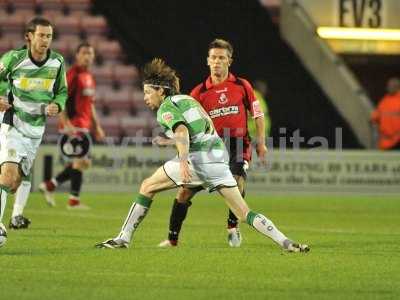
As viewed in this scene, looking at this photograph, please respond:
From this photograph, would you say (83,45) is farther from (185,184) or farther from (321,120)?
(321,120)

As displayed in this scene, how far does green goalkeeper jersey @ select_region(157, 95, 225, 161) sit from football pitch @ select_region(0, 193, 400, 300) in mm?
867

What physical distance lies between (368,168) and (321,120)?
193 centimetres

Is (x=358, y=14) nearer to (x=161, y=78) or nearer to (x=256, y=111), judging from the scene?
(x=256, y=111)

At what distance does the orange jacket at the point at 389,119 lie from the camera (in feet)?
67.1

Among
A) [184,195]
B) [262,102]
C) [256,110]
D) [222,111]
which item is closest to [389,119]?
[262,102]

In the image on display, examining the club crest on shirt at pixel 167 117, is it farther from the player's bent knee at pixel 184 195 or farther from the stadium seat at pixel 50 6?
the stadium seat at pixel 50 6

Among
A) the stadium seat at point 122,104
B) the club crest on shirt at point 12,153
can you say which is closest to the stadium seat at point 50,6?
the stadium seat at point 122,104

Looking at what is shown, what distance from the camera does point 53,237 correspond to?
1035 centimetres

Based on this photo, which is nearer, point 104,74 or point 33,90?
point 33,90

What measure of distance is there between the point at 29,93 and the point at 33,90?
0.15 ft

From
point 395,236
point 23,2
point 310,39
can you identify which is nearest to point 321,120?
point 310,39

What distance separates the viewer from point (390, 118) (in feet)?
67.3

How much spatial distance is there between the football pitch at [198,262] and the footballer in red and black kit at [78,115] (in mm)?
1211

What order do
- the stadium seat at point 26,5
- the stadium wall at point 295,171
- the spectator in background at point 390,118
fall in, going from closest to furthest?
the stadium wall at point 295,171, the spectator in background at point 390,118, the stadium seat at point 26,5
